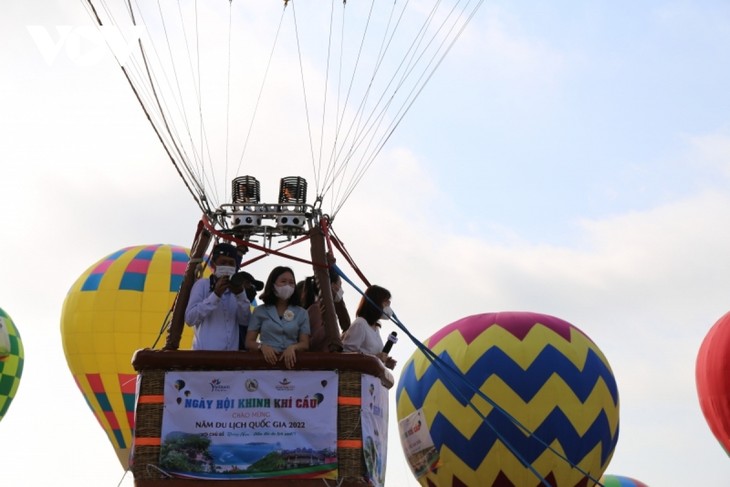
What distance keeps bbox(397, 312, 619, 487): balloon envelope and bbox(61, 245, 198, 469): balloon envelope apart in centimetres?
584

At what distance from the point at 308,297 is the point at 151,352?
124cm

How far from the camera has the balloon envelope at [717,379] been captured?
19453 mm

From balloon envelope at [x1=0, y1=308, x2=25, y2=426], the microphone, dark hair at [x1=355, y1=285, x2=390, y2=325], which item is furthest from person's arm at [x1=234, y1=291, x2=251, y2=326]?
balloon envelope at [x1=0, y1=308, x2=25, y2=426]

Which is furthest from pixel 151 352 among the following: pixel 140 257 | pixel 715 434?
pixel 140 257

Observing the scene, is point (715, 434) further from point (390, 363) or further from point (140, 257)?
point (390, 363)

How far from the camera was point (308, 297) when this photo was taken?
31.2ft

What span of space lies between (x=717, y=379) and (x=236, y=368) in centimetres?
1233

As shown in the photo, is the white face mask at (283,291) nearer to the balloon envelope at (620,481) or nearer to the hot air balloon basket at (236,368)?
the hot air balloon basket at (236,368)

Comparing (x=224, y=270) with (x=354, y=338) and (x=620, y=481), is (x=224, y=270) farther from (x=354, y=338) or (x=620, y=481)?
(x=620, y=481)

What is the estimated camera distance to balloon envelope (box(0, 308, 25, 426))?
25391 millimetres

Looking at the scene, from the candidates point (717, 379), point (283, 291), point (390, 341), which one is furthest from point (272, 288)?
point (717, 379)

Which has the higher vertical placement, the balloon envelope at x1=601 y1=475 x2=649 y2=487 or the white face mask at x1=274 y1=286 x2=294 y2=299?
Answer: the white face mask at x1=274 y1=286 x2=294 y2=299

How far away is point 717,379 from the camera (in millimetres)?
19547

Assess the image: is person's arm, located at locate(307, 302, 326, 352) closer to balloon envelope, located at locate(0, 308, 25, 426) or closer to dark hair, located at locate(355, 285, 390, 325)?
dark hair, located at locate(355, 285, 390, 325)
